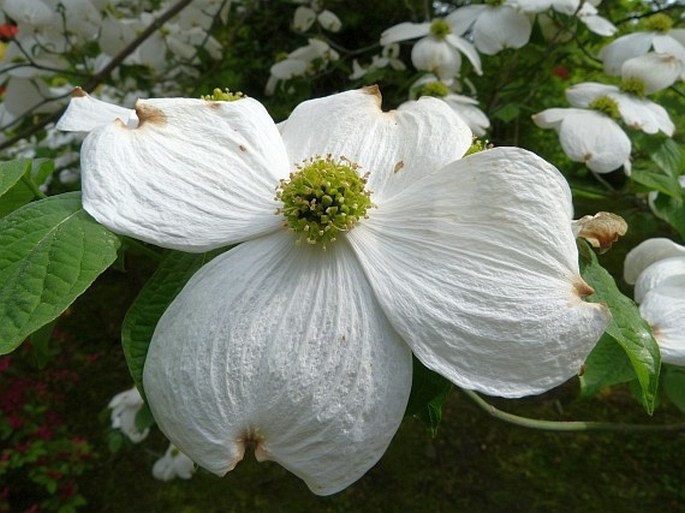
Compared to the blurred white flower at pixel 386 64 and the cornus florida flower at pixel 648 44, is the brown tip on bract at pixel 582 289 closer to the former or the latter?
the cornus florida flower at pixel 648 44

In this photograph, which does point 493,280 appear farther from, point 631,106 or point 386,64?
point 386,64

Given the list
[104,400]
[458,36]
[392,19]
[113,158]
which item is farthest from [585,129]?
[104,400]

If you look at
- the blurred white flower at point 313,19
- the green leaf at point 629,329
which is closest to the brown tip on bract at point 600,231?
the green leaf at point 629,329

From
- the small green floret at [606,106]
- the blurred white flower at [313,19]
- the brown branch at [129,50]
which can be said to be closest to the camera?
the small green floret at [606,106]

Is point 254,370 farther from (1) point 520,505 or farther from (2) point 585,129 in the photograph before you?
(1) point 520,505

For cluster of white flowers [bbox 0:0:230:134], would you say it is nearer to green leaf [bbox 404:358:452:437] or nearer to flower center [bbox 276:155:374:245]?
flower center [bbox 276:155:374:245]

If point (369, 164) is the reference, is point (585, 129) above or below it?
below
